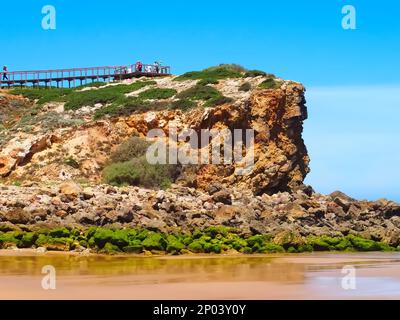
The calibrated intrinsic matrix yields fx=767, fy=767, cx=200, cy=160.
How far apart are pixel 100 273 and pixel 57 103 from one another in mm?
33923

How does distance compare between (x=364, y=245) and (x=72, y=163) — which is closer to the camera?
(x=364, y=245)

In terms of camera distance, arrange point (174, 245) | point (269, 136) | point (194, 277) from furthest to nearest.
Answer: point (269, 136) < point (174, 245) < point (194, 277)

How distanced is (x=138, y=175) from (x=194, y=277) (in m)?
20.7

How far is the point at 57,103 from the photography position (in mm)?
51094

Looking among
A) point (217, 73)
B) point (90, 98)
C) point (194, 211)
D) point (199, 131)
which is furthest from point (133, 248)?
point (217, 73)

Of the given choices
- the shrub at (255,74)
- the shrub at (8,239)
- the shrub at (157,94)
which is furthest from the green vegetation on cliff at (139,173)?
the shrub at (8,239)

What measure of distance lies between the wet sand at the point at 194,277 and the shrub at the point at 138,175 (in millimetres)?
13513

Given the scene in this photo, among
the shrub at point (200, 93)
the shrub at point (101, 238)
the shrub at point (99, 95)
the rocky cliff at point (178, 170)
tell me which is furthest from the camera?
the shrub at point (99, 95)

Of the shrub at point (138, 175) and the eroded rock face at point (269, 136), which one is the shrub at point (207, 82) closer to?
the eroded rock face at point (269, 136)

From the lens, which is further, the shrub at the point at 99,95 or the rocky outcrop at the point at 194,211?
the shrub at the point at 99,95

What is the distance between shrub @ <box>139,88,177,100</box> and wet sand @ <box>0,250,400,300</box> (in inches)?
923

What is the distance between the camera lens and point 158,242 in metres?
25.9

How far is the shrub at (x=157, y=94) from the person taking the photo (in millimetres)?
47406

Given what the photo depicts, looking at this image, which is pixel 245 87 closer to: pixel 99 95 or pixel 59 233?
pixel 99 95
